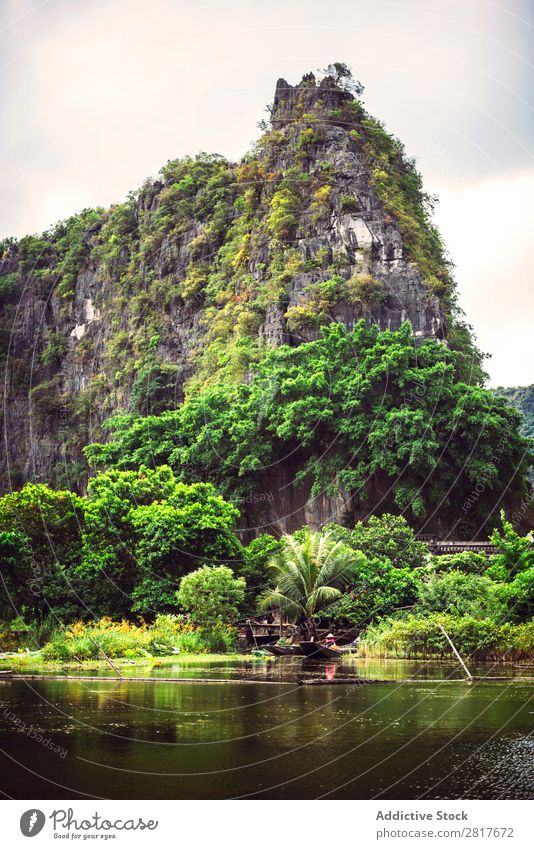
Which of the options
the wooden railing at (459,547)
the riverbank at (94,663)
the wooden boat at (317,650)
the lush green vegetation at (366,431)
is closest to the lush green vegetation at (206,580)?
the riverbank at (94,663)

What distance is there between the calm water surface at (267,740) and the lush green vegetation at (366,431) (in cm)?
1546

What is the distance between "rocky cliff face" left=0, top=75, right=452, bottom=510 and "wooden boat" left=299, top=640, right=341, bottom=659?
35.9 ft

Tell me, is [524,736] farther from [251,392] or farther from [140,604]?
[251,392]

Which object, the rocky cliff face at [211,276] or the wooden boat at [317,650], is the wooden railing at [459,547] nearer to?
the rocky cliff face at [211,276]

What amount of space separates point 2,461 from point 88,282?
10.8 m

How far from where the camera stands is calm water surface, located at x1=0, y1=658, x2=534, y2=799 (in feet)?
25.0

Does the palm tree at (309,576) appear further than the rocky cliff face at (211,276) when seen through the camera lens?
No

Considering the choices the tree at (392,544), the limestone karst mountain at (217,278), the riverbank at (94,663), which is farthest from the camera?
the limestone karst mountain at (217,278)

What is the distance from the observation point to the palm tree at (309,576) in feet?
78.3

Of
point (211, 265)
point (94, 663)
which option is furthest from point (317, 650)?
point (211, 265)
